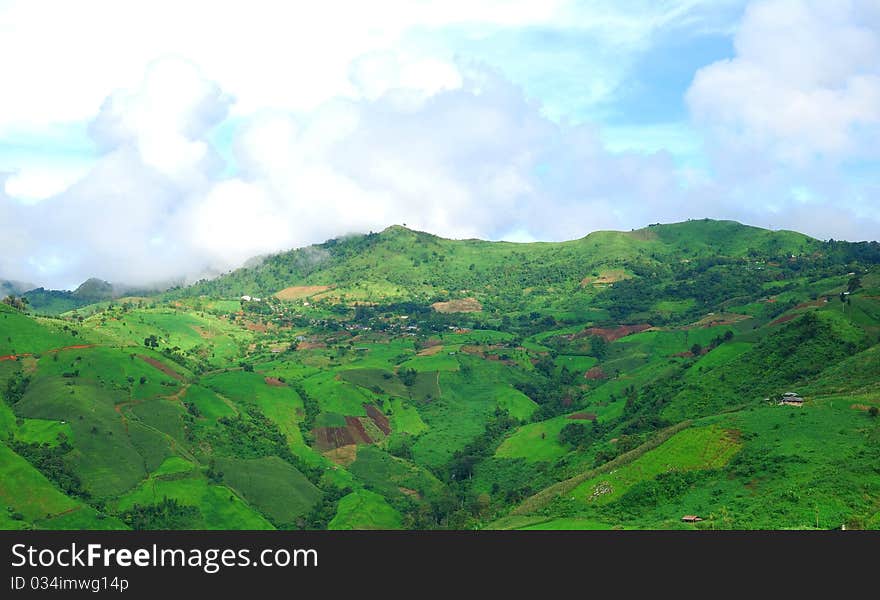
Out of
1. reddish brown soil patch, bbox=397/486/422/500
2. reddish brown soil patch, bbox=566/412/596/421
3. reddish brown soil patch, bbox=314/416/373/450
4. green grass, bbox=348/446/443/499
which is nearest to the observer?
reddish brown soil patch, bbox=397/486/422/500

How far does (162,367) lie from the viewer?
196 meters

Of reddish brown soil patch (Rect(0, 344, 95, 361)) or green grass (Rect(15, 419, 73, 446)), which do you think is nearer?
green grass (Rect(15, 419, 73, 446))

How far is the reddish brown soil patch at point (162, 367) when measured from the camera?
193m

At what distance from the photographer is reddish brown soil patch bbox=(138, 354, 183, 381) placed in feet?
635

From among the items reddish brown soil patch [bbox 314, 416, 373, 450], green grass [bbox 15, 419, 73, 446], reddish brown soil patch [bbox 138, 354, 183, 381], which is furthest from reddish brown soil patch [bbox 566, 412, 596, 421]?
green grass [bbox 15, 419, 73, 446]

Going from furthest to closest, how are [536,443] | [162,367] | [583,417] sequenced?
[162,367] → [583,417] → [536,443]

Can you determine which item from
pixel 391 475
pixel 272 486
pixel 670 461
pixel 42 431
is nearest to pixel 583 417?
pixel 391 475

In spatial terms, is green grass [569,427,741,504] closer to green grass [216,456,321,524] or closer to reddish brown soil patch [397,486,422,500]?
reddish brown soil patch [397,486,422,500]

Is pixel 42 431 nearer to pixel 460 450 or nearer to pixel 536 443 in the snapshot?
pixel 460 450

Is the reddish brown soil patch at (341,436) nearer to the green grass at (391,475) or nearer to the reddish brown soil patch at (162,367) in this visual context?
the green grass at (391,475)

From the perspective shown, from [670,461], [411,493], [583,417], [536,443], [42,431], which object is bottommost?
[411,493]

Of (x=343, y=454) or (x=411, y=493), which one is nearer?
(x=411, y=493)

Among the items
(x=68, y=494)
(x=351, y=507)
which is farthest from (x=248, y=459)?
(x=68, y=494)
